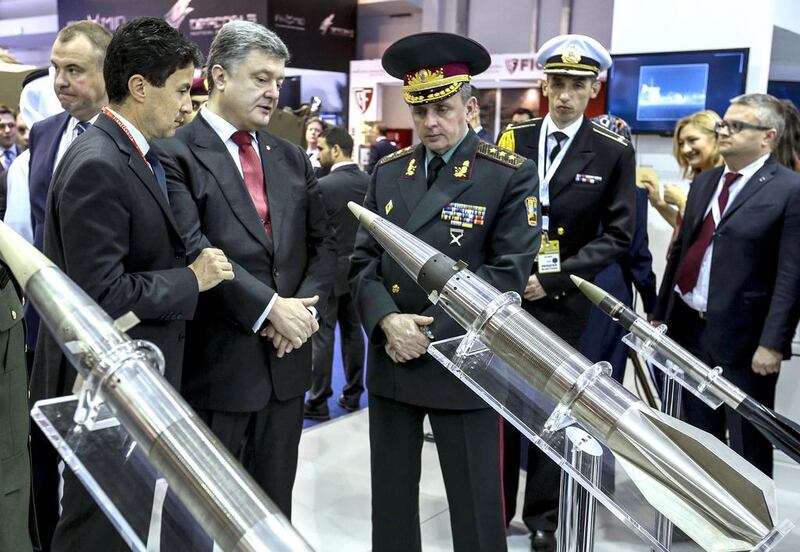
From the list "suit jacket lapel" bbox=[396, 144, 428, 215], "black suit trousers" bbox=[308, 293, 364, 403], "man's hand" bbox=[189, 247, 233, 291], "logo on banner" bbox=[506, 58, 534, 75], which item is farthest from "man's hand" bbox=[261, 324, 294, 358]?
"logo on banner" bbox=[506, 58, 534, 75]

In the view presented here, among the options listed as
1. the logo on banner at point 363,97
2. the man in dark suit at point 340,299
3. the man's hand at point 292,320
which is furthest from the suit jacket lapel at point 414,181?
the logo on banner at point 363,97

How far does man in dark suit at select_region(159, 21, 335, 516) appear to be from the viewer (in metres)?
2.10

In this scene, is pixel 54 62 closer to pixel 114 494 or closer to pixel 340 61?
pixel 114 494

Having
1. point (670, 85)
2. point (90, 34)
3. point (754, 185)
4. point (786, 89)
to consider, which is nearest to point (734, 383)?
point (754, 185)

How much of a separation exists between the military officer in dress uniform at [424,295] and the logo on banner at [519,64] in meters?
7.65

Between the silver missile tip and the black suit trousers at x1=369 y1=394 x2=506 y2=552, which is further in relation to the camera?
the black suit trousers at x1=369 y1=394 x2=506 y2=552

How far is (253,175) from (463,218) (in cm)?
64

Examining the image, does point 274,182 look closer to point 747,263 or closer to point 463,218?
point 463,218

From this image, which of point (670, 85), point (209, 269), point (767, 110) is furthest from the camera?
point (670, 85)

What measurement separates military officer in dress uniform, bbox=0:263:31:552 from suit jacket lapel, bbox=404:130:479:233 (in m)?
1.06

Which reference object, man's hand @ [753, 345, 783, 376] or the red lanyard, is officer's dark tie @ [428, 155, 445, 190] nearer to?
the red lanyard

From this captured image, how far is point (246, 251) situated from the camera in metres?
2.13

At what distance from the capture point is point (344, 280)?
15.7ft

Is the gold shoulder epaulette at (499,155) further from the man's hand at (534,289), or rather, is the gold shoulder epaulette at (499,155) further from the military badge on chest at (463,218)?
the man's hand at (534,289)
